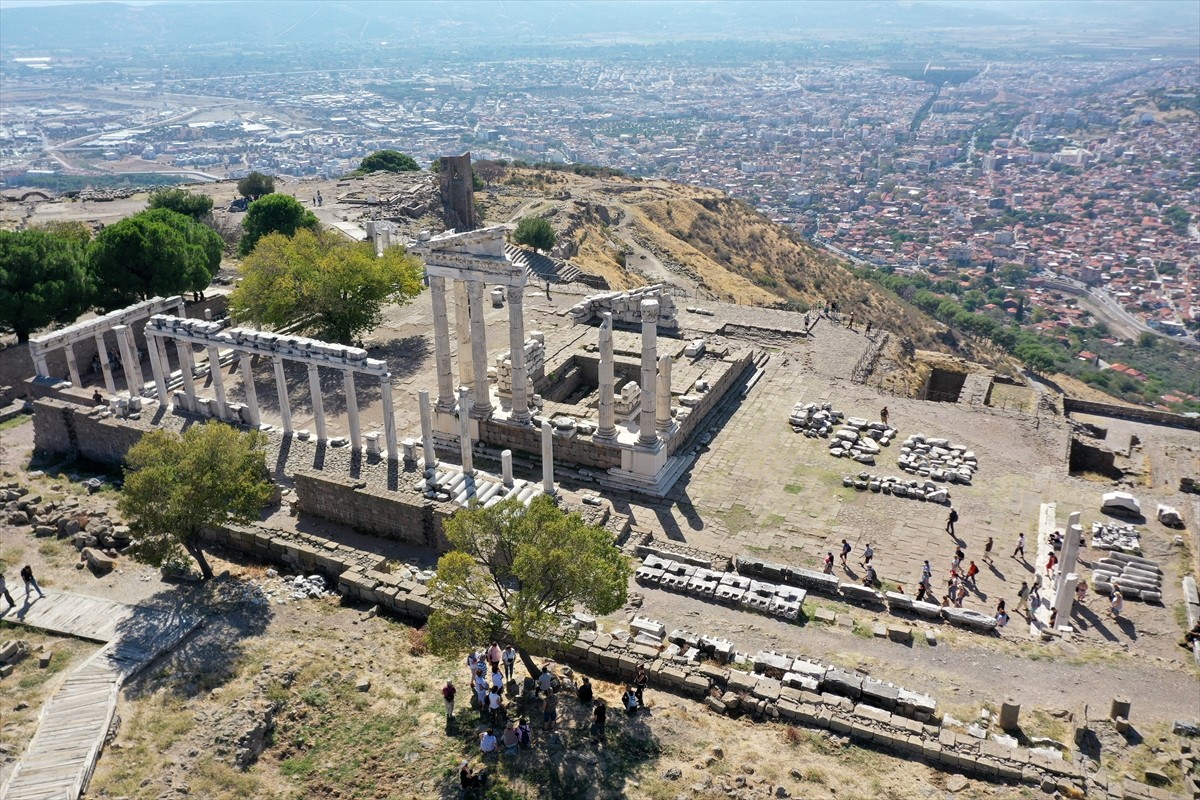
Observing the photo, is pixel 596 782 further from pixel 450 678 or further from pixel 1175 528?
pixel 1175 528

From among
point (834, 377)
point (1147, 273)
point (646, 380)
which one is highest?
point (646, 380)


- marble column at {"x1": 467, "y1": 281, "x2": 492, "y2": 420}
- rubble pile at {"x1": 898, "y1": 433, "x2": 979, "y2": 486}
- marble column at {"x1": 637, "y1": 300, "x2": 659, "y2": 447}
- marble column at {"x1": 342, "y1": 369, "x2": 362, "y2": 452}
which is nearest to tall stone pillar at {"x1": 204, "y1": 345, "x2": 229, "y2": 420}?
marble column at {"x1": 342, "y1": 369, "x2": 362, "y2": 452}

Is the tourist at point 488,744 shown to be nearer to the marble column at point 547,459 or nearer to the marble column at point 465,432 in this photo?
the marble column at point 547,459

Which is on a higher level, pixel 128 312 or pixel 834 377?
pixel 128 312

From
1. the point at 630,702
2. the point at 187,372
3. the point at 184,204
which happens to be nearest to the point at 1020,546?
the point at 630,702

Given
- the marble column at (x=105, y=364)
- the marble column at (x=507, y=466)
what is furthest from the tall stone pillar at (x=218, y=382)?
the marble column at (x=507, y=466)

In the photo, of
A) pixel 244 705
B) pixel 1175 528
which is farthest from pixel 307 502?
pixel 1175 528
